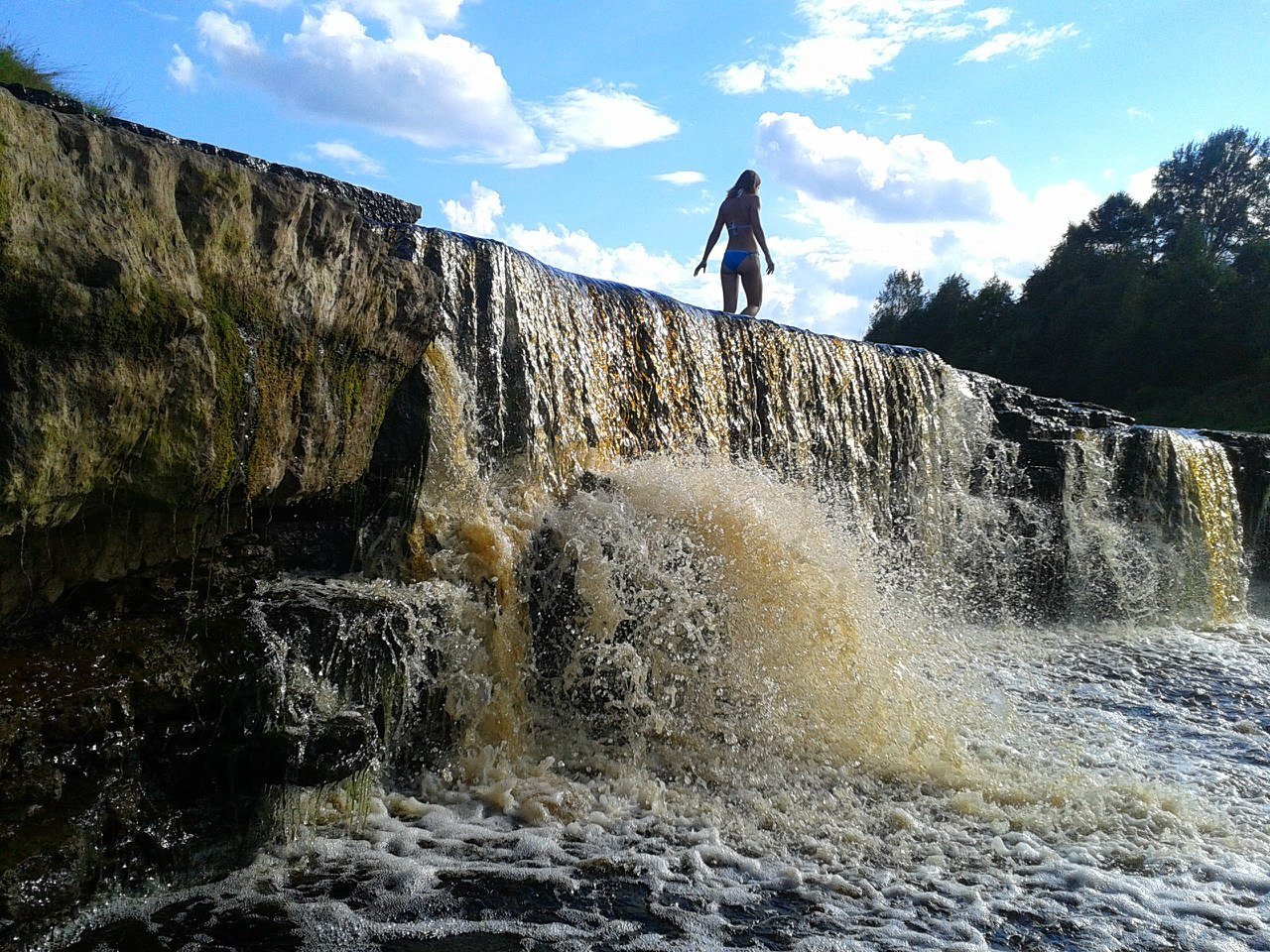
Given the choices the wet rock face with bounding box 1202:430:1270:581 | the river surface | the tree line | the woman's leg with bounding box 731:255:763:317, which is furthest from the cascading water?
the tree line

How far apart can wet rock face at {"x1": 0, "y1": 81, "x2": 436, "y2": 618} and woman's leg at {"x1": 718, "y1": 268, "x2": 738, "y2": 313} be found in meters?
6.16

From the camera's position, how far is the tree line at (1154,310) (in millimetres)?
24406

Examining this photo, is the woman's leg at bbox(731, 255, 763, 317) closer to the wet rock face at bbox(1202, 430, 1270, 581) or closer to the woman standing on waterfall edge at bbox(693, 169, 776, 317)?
the woman standing on waterfall edge at bbox(693, 169, 776, 317)

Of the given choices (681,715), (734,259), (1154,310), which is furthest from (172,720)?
(1154,310)

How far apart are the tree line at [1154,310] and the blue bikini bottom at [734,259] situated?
16.7 metres

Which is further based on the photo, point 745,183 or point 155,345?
point 745,183

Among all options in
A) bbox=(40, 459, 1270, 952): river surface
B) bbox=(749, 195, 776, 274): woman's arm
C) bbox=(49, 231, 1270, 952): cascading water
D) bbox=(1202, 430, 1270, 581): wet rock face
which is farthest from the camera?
bbox=(1202, 430, 1270, 581): wet rock face

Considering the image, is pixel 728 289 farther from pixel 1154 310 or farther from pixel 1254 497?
pixel 1154 310

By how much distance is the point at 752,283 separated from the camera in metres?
9.66

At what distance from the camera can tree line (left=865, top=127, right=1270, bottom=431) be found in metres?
24.4

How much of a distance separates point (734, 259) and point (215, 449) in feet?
23.6

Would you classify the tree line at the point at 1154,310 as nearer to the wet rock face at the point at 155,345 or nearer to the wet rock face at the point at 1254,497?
the wet rock face at the point at 1254,497

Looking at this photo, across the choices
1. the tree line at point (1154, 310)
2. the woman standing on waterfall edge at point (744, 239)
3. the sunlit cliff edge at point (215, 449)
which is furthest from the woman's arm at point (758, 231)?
the tree line at point (1154, 310)

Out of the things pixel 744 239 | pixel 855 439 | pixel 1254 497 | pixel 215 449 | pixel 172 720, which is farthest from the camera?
pixel 1254 497
